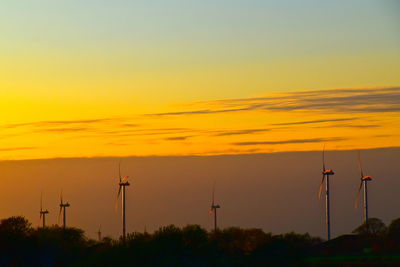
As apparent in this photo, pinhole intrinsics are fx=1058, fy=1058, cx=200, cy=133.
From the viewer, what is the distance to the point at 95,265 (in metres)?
151

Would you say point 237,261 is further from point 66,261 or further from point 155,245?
point 66,261

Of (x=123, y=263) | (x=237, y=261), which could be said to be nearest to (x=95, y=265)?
(x=123, y=263)

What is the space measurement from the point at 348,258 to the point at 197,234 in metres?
25.6

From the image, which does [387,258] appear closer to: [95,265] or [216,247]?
[216,247]

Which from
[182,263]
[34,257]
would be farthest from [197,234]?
[34,257]

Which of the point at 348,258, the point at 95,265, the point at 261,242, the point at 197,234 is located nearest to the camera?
the point at 95,265

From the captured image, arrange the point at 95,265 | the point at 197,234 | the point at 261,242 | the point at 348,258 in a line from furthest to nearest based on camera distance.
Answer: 1. the point at 261,242
2. the point at 197,234
3. the point at 348,258
4. the point at 95,265

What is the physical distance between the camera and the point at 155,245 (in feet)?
530

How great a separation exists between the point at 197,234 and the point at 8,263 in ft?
101

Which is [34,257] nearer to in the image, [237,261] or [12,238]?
[12,238]

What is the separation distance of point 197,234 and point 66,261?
2282 cm

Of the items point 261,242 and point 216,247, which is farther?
point 261,242

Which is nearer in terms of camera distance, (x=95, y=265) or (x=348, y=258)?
(x=95, y=265)

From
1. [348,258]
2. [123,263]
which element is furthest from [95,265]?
[348,258]
